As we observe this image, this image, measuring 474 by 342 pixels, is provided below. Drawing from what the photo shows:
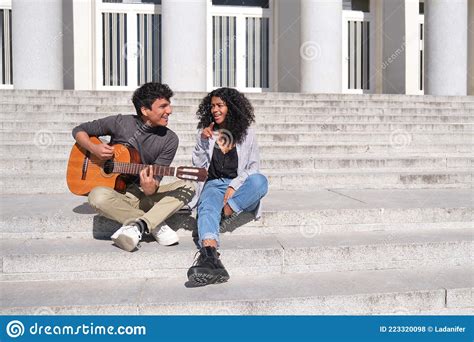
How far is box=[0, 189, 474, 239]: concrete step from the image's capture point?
4195mm

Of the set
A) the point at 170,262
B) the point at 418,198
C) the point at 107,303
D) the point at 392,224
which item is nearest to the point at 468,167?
the point at 418,198

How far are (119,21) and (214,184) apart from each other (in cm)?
1144

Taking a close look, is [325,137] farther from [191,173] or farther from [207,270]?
[207,270]

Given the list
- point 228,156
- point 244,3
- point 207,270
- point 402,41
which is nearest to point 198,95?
point 228,156

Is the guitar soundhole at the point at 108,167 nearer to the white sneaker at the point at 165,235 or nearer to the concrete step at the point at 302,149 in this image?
the white sneaker at the point at 165,235

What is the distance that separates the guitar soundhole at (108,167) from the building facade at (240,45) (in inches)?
295

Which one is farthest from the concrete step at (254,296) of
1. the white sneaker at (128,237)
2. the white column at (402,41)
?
the white column at (402,41)

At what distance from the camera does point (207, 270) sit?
336cm

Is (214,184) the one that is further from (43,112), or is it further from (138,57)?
(138,57)

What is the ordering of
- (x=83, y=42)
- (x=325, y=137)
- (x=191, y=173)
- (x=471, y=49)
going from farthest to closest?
1. (x=471, y=49)
2. (x=83, y=42)
3. (x=325, y=137)
4. (x=191, y=173)

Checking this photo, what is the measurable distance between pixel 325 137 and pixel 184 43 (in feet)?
16.6

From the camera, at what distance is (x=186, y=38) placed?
1105 centimetres

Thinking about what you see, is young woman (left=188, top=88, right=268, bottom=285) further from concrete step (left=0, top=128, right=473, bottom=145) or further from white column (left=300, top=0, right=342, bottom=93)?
white column (left=300, top=0, right=342, bottom=93)

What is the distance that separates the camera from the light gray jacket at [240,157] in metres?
4.14
